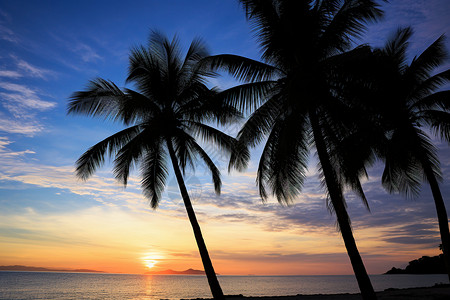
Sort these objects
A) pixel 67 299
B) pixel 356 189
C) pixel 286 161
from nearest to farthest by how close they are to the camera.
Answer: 1. pixel 286 161
2. pixel 356 189
3. pixel 67 299

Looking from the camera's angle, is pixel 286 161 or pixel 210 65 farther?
pixel 210 65

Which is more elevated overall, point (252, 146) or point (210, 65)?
point (210, 65)

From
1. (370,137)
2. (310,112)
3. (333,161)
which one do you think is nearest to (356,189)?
(333,161)

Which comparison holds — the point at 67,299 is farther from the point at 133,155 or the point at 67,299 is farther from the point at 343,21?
the point at 343,21

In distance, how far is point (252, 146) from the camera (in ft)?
34.1

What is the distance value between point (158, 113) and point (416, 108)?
1100cm

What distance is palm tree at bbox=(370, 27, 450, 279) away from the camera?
12.0 metres

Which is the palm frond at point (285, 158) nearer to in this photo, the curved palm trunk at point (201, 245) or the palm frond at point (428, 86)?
the curved palm trunk at point (201, 245)

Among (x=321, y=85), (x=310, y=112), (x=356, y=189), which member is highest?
(x=321, y=85)

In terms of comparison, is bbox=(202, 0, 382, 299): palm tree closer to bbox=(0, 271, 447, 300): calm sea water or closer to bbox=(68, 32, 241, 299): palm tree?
bbox=(68, 32, 241, 299): palm tree

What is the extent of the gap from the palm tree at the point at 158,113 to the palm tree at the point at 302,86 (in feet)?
8.00

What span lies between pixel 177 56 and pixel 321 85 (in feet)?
23.3

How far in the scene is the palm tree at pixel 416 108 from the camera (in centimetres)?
1203

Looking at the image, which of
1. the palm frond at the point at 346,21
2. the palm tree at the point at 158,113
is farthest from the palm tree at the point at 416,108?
the palm tree at the point at 158,113
